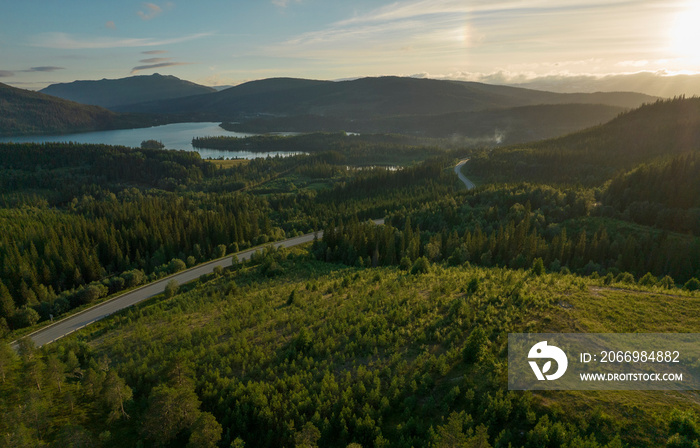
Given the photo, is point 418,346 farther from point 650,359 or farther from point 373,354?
point 650,359

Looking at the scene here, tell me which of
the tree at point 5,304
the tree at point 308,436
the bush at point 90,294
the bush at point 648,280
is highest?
the tree at point 308,436

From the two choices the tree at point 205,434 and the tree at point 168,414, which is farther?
the tree at point 168,414

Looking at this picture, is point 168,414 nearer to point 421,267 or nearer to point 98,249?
point 421,267

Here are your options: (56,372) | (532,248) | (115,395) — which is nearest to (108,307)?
(56,372)

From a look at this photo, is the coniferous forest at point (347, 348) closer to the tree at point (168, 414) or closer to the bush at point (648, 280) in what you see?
the tree at point (168, 414)

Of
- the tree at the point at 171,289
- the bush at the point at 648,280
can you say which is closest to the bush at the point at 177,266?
the tree at the point at 171,289
